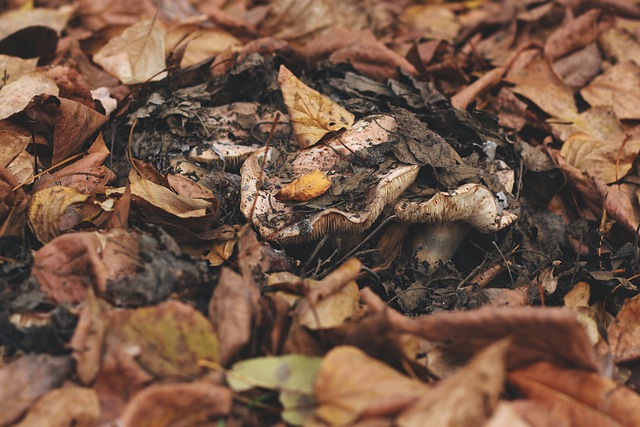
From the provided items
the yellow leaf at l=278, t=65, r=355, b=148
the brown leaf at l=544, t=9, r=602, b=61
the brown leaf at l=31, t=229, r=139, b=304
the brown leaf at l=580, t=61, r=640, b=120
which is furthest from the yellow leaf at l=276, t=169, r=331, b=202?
the brown leaf at l=544, t=9, r=602, b=61

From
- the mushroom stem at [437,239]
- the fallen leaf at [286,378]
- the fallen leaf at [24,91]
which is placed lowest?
the mushroom stem at [437,239]

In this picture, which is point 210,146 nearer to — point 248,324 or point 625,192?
point 248,324

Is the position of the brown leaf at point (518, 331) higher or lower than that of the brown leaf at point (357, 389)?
higher

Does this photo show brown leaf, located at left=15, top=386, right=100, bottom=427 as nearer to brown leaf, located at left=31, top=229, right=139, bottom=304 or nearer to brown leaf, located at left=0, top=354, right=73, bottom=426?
brown leaf, located at left=0, top=354, right=73, bottom=426

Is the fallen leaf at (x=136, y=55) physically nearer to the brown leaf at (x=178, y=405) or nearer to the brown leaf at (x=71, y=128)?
the brown leaf at (x=71, y=128)

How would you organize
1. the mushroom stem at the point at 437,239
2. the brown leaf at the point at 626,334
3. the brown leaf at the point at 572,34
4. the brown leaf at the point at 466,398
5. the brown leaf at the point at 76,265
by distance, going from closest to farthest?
the brown leaf at the point at 466,398, the brown leaf at the point at 76,265, the brown leaf at the point at 626,334, the mushroom stem at the point at 437,239, the brown leaf at the point at 572,34

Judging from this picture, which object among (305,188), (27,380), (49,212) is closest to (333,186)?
(305,188)

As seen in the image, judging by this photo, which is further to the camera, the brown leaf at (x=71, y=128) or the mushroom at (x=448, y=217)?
the brown leaf at (x=71, y=128)

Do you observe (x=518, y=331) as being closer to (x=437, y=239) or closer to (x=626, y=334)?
(x=626, y=334)

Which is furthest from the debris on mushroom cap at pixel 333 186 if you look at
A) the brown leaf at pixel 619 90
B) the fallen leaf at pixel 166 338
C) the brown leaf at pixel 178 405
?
the brown leaf at pixel 619 90
